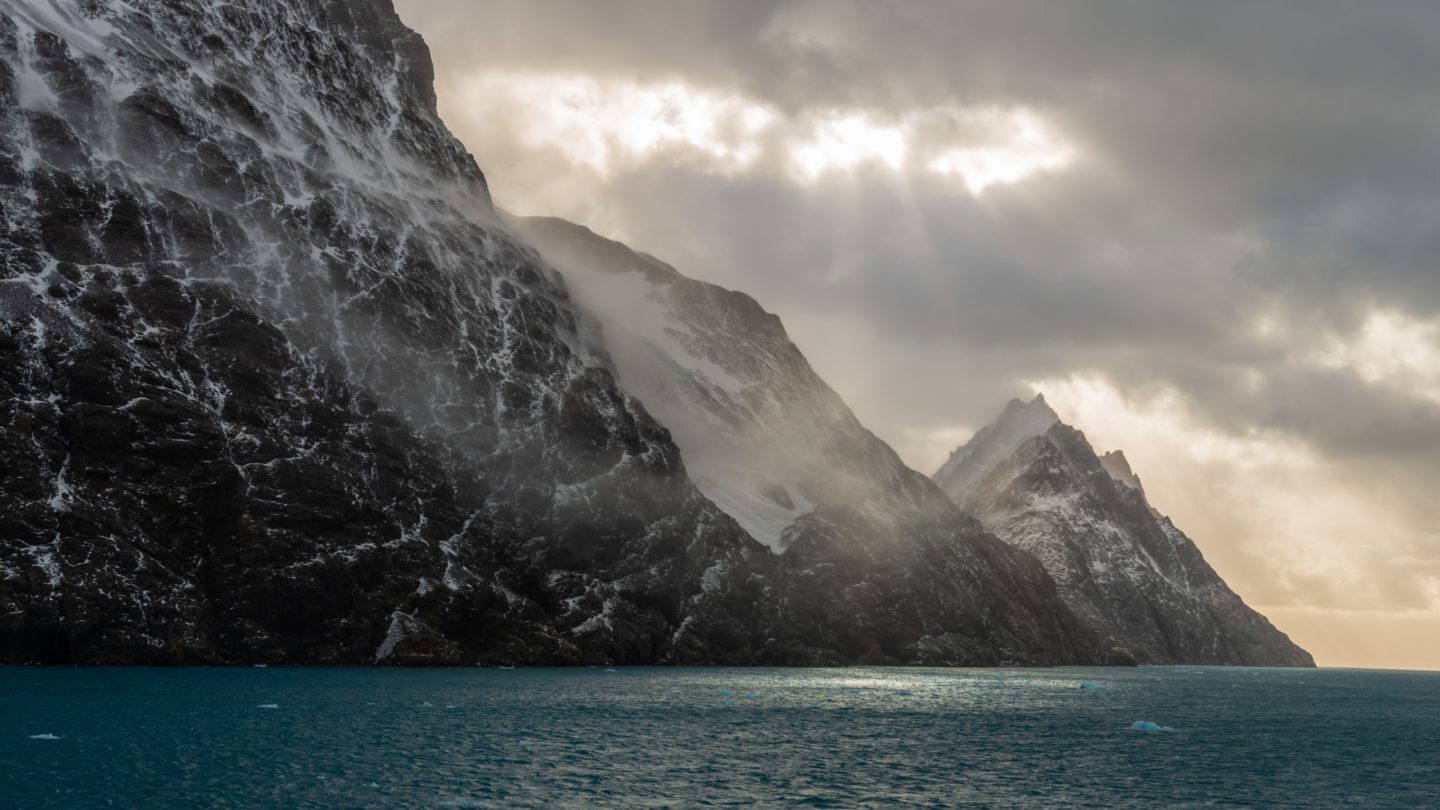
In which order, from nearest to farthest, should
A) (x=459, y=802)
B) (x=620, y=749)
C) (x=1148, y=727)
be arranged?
(x=459, y=802), (x=620, y=749), (x=1148, y=727)

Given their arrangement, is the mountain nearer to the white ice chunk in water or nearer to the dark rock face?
the dark rock face

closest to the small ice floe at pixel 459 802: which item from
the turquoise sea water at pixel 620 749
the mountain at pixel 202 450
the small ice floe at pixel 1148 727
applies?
the turquoise sea water at pixel 620 749

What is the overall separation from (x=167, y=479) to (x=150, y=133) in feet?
251

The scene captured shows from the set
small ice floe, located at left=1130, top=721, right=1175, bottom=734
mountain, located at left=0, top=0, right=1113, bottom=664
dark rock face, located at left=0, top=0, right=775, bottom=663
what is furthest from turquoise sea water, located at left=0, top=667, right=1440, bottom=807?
dark rock face, located at left=0, top=0, right=775, bottom=663

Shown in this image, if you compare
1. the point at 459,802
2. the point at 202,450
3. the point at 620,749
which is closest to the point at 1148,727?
the point at 620,749

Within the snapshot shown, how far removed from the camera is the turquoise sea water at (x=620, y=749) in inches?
2403

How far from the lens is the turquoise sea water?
6103 centimetres

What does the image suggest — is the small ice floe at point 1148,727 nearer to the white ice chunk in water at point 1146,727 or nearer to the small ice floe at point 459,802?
the white ice chunk in water at point 1146,727

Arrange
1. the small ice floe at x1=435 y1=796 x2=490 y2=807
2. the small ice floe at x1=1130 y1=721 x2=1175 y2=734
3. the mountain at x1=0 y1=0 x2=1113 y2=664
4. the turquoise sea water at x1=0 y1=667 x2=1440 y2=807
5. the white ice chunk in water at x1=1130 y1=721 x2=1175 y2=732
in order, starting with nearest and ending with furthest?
the small ice floe at x1=435 y1=796 x2=490 y2=807 < the turquoise sea water at x1=0 y1=667 x2=1440 y2=807 < the small ice floe at x1=1130 y1=721 x2=1175 y2=734 < the white ice chunk in water at x1=1130 y1=721 x2=1175 y2=732 < the mountain at x1=0 y1=0 x2=1113 y2=664

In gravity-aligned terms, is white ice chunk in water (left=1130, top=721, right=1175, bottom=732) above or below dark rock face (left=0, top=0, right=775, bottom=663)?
below

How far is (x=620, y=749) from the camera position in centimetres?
7969

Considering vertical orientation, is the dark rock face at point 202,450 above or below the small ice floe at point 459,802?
above

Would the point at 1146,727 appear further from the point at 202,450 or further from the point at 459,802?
the point at 202,450

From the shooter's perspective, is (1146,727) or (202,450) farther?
(202,450)
